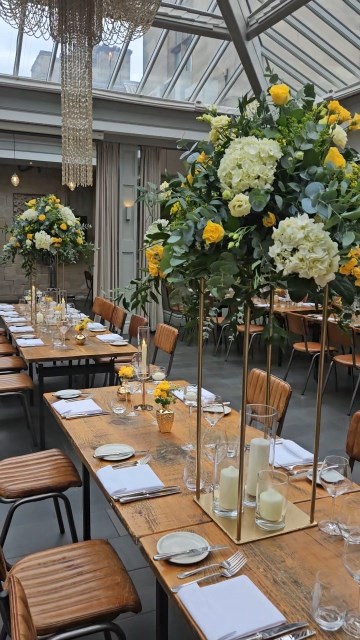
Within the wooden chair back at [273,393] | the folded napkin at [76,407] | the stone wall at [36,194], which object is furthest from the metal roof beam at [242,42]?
the stone wall at [36,194]

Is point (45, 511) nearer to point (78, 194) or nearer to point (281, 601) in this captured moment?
point (281, 601)

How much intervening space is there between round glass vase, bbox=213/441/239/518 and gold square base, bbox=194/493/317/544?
0.03 m

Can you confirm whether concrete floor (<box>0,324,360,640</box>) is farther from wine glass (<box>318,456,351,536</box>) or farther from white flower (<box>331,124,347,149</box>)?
white flower (<box>331,124,347,149</box>)

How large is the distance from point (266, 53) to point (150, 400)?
268 inches

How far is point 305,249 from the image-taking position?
125 centimetres

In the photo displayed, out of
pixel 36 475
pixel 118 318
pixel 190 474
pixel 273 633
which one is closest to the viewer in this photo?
pixel 273 633

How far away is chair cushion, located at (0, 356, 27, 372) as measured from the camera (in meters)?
4.83

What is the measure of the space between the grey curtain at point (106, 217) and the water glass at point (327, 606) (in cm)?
784

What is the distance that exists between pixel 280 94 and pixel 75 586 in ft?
5.38

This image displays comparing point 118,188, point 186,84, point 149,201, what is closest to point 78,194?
point 118,188

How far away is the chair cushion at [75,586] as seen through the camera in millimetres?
1648

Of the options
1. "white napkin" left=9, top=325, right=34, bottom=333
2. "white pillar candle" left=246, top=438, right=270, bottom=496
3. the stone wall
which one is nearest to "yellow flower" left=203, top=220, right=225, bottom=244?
"white pillar candle" left=246, top=438, right=270, bottom=496

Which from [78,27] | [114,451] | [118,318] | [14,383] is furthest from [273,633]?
[118,318]

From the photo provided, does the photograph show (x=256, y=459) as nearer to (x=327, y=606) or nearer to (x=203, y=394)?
(x=327, y=606)
